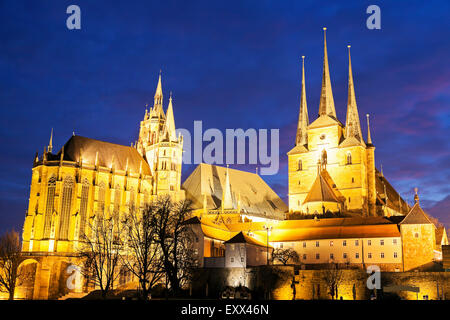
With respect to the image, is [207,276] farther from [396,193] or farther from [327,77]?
[396,193]

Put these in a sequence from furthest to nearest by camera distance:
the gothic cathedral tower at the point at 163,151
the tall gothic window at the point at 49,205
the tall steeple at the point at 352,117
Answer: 1. the gothic cathedral tower at the point at 163,151
2. the tall steeple at the point at 352,117
3. the tall gothic window at the point at 49,205

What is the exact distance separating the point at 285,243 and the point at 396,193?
1687 inches

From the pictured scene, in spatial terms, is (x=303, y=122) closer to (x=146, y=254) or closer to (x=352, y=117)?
(x=352, y=117)

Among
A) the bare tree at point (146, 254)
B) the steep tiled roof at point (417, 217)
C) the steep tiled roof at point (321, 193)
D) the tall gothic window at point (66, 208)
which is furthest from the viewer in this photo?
the steep tiled roof at point (321, 193)

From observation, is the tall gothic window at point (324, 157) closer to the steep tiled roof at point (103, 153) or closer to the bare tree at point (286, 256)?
the bare tree at point (286, 256)

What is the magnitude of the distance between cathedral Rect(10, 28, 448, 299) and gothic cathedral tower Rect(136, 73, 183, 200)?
0.19m

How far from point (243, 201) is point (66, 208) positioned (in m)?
31.0

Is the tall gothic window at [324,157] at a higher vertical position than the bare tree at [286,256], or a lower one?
higher

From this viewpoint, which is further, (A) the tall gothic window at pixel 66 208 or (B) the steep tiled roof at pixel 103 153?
(B) the steep tiled roof at pixel 103 153

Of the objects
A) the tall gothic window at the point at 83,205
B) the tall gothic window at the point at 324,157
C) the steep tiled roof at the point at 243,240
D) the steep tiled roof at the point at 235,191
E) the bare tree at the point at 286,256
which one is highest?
the tall gothic window at the point at 324,157

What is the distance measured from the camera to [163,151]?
87438mm

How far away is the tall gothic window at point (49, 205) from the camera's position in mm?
71500

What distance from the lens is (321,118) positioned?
8669 cm

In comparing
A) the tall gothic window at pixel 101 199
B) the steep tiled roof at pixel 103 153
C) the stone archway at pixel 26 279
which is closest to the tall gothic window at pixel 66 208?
the steep tiled roof at pixel 103 153
